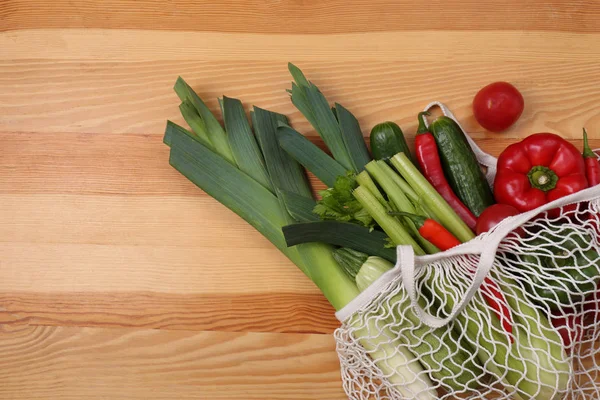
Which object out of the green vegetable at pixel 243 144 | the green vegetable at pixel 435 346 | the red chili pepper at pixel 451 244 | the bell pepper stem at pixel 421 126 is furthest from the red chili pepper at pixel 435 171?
the green vegetable at pixel 243 144

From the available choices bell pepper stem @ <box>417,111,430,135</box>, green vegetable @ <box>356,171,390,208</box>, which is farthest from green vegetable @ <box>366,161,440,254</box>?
bell pepper stem @ <box>417,111,430,135</box>

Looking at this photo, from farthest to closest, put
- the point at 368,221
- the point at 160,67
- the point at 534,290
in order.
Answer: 1. the point at 160,67
2. the point at 368,221
3. the point at 534,290

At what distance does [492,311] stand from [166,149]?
813 mm

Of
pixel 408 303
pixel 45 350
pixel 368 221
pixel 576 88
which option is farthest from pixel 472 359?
pixel 45 350

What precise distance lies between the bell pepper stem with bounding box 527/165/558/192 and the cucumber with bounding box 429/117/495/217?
0.10 m

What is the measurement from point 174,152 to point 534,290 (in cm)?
78

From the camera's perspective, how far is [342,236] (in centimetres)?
107

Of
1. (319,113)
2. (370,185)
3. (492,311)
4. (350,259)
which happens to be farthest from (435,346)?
(319,113)

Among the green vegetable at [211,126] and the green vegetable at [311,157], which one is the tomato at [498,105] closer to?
the green vegetable at [311,157]

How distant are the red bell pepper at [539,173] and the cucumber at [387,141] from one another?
0.21 m

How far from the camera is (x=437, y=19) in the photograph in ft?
4.43

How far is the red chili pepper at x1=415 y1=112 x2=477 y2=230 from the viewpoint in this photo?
3.67 feet

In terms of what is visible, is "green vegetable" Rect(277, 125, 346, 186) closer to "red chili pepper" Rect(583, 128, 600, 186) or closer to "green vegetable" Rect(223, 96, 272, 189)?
"green vegetable" Rect(223, 96, 272, 189)

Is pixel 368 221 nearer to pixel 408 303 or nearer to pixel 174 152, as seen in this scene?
pixel 408 303
